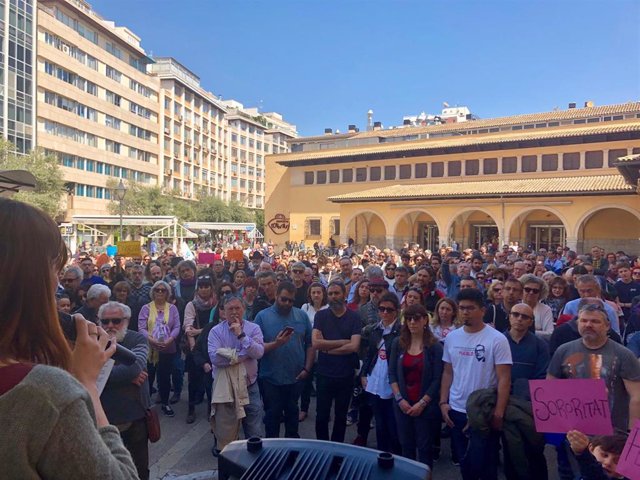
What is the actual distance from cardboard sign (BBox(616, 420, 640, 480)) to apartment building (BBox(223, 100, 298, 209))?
8232cm

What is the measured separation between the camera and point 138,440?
3875 millimetres

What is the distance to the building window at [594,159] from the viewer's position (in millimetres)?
32188

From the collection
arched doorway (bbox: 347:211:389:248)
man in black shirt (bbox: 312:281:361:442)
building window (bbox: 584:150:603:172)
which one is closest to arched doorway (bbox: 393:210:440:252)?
arched doorway (bbox: 347:211:389:248)

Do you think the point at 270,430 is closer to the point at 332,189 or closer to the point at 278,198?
the point at 332,189

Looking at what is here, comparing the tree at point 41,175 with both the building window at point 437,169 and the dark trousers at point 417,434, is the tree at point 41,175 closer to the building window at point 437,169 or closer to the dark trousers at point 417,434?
the building window at point 437,169

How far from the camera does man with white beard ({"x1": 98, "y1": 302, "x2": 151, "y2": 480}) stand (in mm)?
3748

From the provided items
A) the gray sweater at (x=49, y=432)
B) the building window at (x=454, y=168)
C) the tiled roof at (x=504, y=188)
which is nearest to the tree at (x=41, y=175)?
the tiled roof at (x=504, y=188)

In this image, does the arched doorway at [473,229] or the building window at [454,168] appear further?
the building window at [454,168]

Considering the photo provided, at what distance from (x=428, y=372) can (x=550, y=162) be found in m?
33.3

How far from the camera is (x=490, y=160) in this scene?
→ 36.2 metres

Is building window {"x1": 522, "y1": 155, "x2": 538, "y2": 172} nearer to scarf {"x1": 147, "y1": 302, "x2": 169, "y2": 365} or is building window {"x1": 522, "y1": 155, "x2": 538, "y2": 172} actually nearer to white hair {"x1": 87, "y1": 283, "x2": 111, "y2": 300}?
scarf {"x1": 147, "y1": 302, "x2": 169, "y2": 365}

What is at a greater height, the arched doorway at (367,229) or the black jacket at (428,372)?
the arched doorway at (367,229)

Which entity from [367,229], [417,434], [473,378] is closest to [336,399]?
[417,434]

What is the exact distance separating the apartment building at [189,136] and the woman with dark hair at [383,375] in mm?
57887
